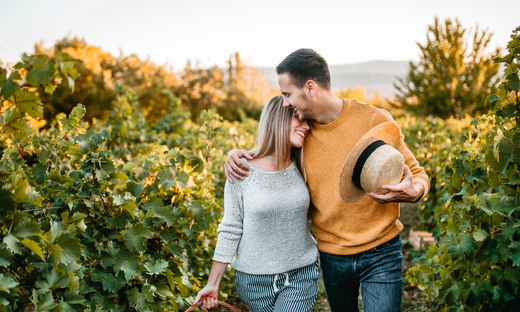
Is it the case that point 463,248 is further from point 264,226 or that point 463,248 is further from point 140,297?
point 140,297

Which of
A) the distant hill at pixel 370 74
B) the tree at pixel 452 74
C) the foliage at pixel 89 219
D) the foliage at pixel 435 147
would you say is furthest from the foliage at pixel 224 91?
the distant hill at pixel 370 74

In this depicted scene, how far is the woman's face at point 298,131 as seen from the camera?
7.32 ft

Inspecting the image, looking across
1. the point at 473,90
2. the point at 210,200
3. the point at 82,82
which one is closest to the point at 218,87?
the point at 82,82

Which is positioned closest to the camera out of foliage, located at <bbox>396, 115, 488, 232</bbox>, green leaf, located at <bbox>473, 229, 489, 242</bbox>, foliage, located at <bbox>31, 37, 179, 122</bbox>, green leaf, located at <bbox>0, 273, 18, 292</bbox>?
green leaf, located at <bbox>0, 273, 18, 292</bbox>

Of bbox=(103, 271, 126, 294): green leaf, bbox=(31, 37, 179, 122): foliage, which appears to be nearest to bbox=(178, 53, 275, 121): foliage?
bbox=(31, 37, 179, 122): foliage

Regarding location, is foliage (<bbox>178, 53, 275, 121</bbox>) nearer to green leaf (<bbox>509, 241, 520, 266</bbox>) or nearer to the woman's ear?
the woman's ear

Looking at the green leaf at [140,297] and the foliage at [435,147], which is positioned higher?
the green leaf at [140,297]

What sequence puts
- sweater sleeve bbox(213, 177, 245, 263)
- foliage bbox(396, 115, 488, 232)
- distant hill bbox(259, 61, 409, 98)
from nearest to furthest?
sweater sleeve bbox(213, 177, 245, 263), foliage bbox(396, 115, 488, 232), distant hill bbox(259, 61, 409, 98)

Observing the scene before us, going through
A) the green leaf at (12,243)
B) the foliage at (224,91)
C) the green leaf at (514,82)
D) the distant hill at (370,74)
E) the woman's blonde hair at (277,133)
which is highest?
the green leaf at (514,82)

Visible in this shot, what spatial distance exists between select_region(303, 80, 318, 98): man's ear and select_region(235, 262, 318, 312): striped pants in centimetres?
104

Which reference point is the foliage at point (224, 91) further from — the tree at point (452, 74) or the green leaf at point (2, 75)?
the green leaf at point (2, 75)

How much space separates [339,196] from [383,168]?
37cm

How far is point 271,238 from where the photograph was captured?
6.93ft

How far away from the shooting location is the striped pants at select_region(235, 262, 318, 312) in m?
2.08
